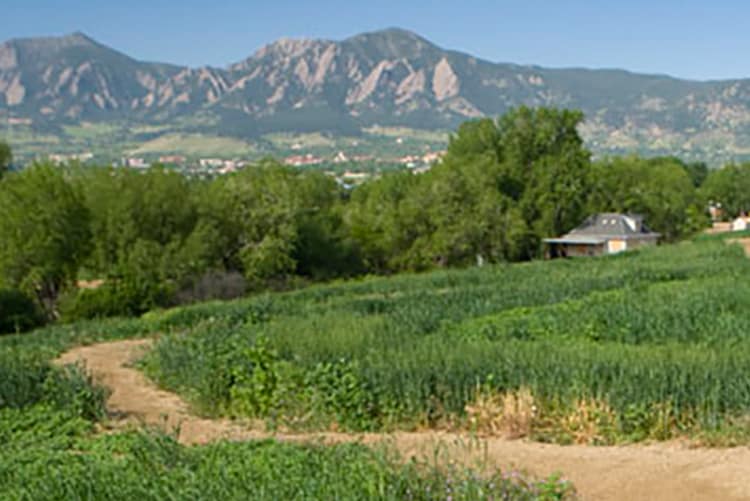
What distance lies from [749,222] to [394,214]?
44.3 meters

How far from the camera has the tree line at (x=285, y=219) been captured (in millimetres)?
42438

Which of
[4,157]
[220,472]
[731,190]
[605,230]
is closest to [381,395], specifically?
[220,472]

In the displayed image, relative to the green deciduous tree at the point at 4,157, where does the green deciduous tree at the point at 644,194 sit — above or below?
below

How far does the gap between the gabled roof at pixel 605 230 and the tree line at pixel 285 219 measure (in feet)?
3.65

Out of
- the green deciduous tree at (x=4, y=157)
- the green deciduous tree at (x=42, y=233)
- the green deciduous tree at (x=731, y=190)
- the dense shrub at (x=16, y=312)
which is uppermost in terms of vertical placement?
the green deciduous tree at (x=4, y=157)

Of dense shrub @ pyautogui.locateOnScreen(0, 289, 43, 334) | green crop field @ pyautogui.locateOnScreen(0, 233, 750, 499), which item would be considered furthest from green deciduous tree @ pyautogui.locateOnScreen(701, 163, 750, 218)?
green crop field @ pyautogui.locateOnScreen(0, 233, 750, 499)

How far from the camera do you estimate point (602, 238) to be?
2581 inches

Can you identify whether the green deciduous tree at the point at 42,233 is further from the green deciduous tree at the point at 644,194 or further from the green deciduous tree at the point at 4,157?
the green deciduous tree at the point at 644,194

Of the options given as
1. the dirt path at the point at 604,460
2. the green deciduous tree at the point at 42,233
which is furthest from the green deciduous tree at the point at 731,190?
the dirt path at the point at 604,460

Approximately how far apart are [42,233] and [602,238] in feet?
132

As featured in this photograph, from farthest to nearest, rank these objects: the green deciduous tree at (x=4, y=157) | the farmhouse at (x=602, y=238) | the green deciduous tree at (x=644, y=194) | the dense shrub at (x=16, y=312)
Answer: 1. the green deciduous tree at (x=644, y=194)
2. the farmhouse at (x=602, y=238)
3. the green deciduous tree at (x=4, y=157)
4. the dense shrub at (x=16, y=312)

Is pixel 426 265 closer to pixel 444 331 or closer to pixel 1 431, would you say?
pixel 444 331

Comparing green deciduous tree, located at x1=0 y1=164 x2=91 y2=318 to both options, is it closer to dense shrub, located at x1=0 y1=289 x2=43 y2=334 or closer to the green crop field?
dense shrub, located at x1=0 y1=289 x2=43 y2=334

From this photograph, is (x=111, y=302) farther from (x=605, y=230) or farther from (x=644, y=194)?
(x=644, y=194)
